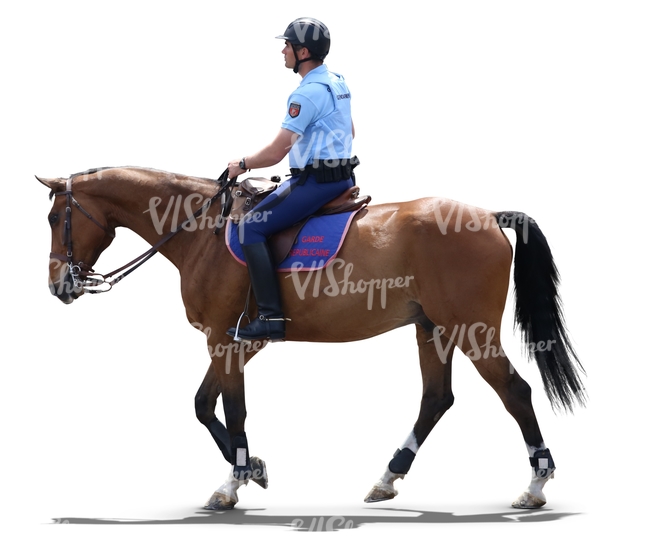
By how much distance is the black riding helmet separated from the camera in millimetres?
10797

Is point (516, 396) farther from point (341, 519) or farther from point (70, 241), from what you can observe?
point (70, 241)

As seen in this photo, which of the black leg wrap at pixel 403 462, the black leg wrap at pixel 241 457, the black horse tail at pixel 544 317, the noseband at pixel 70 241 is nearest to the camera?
the black horse tail at pixel 544 317

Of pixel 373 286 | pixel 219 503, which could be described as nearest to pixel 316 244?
pixel 373 286

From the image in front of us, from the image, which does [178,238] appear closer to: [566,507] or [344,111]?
[344,111]

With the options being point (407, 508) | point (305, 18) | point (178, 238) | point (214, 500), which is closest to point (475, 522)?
point (407, 508)

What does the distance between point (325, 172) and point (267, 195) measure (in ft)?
2.03

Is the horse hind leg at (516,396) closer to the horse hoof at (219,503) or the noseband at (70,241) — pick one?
the horse hoof at (219,503)

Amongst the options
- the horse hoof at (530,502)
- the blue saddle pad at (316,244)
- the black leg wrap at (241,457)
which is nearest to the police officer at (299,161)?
the blue saddle pad at (316,244)

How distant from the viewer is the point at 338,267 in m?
10.7

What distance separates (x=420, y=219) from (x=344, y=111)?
1.23 meters

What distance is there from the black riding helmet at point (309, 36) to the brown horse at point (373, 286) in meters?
1.50

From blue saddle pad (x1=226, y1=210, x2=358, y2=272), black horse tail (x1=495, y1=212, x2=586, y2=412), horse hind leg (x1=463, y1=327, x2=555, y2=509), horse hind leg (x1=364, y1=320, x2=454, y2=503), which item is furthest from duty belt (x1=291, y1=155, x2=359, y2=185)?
horse hind leg (x1=463, y1=327, x2=555, y2=509)

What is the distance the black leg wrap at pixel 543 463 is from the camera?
10727 millimetres

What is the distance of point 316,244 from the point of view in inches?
425
